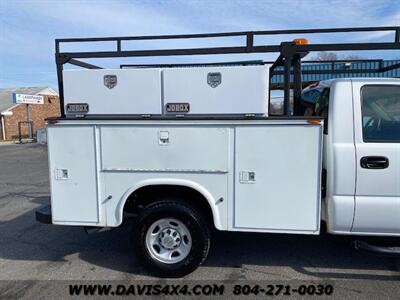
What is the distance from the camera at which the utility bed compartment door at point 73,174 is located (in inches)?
137

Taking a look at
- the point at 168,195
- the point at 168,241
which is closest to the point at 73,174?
the point at 168,195

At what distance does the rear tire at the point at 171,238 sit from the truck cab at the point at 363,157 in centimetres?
132

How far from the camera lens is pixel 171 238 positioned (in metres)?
3.56

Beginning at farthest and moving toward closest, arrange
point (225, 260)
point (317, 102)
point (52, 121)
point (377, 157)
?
point (225, 260) < point (317, 102) < point (52, 121) < point (377, 157)

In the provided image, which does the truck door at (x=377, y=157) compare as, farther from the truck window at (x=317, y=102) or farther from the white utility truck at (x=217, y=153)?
the truck window at (x=317, y=102)

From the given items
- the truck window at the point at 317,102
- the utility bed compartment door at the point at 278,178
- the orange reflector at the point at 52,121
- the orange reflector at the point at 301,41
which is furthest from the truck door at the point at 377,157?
A: the orange reflector at the point at 52,121

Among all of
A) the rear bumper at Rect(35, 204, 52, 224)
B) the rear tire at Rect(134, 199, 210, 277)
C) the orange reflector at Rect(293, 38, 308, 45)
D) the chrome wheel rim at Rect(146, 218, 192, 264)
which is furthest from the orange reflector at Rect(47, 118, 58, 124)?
the orange reflector at Rect(293, 38, 308, 45)

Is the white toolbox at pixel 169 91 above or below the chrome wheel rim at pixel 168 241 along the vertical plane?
above

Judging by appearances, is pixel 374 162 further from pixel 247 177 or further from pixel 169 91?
pixel 169 91

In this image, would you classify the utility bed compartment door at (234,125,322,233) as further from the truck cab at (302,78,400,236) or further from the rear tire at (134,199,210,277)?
the rear tire at (134,199,210,277)

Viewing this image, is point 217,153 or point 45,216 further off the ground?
point 217,153

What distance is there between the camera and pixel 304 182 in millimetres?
3271

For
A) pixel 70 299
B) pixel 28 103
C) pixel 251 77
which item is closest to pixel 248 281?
pixel 70 299

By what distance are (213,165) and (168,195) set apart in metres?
0.65
